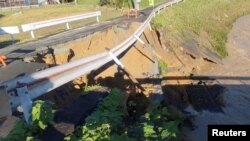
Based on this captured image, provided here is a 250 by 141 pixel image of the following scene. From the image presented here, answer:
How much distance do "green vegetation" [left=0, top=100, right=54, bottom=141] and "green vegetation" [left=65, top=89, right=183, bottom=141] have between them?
0.67 meters

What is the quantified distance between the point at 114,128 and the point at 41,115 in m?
1.70

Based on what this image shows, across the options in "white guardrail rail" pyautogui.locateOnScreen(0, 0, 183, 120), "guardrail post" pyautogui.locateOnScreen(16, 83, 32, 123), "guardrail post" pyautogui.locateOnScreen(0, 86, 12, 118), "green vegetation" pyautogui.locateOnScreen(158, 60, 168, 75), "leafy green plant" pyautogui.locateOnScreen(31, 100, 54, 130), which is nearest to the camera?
"guardrail post" pyautogui.locateOnScreen(0, 86, 12, 118)

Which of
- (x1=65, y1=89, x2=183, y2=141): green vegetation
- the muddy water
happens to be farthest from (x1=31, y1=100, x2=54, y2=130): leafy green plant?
the muddy water

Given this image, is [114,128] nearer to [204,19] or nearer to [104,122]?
[104,122]

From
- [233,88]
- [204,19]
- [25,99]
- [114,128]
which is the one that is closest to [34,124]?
[25,99]

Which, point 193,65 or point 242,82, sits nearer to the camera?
point 242,82

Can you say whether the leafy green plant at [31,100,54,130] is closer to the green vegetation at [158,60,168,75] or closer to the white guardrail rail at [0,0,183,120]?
the white guardrail rail at [0,0,183,120]

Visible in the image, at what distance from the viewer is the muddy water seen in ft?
55.2

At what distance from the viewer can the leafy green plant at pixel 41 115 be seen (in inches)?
342

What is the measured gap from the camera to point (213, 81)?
21.9m

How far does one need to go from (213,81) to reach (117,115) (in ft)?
41.9

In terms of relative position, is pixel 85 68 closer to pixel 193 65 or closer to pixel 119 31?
pixel 119 31

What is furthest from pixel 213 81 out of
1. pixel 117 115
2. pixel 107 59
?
pixel 117 115

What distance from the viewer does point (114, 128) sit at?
9391 mm
